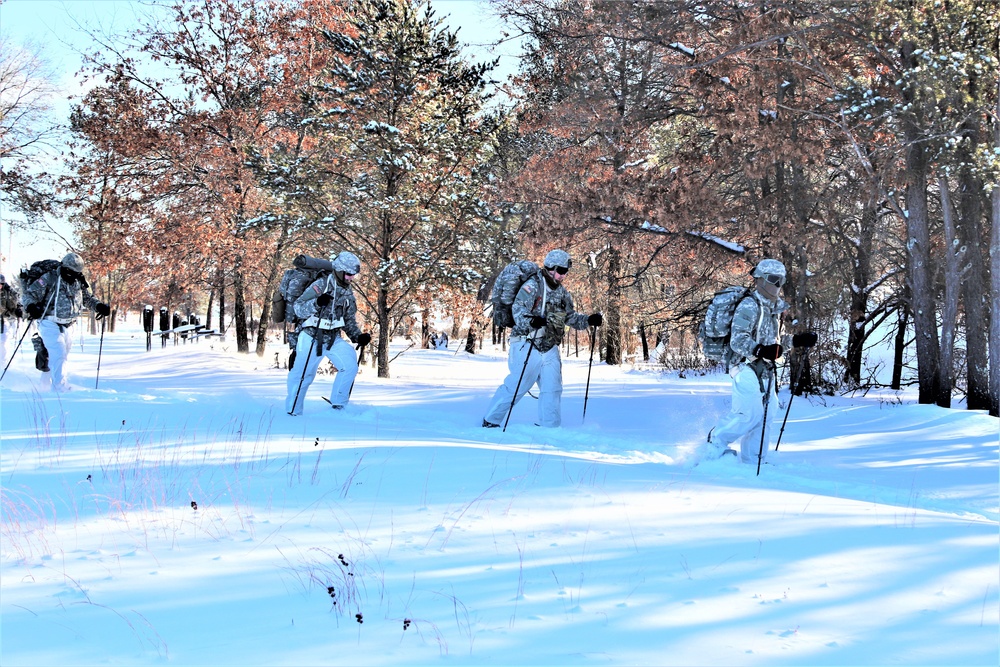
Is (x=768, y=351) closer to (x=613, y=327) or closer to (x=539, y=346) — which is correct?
(x=539, y=346)

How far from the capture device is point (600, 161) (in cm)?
1591

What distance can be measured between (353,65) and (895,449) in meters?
14.3

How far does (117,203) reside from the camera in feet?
69.3

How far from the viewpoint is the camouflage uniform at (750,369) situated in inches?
314

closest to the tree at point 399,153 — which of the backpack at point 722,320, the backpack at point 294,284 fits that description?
the backpack at point 294,284

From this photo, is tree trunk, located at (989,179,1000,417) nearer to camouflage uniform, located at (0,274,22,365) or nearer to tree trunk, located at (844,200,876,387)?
tree trunk, located at (844,200,876,387)

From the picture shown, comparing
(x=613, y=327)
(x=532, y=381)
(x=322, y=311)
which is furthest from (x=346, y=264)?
(x=613, y=327)

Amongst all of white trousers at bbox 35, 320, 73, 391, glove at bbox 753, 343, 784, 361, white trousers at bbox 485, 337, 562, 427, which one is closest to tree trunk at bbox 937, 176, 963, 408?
glove at bbox 753, 343, 784, 361

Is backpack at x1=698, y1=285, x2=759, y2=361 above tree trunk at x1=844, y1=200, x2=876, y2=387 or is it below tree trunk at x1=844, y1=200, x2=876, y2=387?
below

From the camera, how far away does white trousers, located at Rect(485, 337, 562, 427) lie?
9781 millimetres

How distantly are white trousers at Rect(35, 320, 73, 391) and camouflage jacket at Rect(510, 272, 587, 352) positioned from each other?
6.75 m

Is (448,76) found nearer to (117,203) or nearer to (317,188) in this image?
(317,188)

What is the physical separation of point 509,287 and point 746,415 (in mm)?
3222

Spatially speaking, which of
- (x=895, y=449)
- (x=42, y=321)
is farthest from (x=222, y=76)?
(x=895, y=449)
